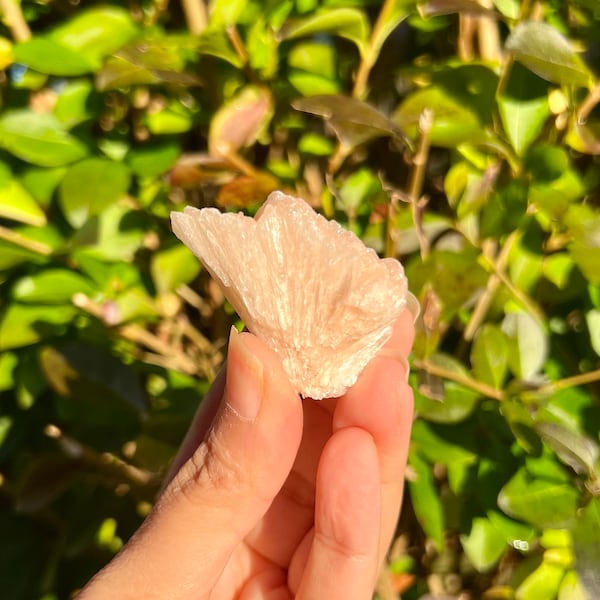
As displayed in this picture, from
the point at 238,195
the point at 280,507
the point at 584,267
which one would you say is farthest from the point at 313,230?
the point at 280,507

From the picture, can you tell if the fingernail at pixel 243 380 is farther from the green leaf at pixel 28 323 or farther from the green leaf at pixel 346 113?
the green leaf at pixel 28 323

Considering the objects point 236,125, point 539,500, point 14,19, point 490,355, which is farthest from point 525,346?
point 14,19

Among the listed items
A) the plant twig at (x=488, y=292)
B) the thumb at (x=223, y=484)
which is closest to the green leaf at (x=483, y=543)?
the plant twig at (x=488, y=292)

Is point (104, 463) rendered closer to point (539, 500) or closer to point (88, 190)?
point (88, 190)

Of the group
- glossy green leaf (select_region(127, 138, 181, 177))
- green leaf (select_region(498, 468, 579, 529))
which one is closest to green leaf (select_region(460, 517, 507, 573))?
green leaf (select_region(498, 468, 579, 529))

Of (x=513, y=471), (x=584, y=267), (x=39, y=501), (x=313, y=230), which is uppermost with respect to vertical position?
(x=313, y=230)

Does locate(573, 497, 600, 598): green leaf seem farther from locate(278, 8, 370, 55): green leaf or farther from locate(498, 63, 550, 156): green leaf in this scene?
locate(278, 8, 370, 55): green leaf

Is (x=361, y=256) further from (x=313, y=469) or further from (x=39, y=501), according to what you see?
(x=39, y=501)

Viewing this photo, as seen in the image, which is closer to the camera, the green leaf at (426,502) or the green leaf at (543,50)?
the green leaf at (543,50)
